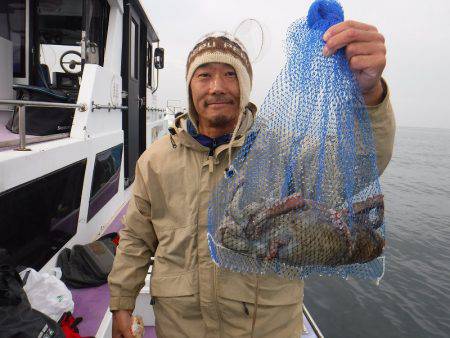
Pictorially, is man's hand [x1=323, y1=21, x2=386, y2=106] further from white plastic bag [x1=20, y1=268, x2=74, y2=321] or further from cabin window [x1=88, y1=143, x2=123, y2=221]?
cabin window [x1=88, y1=143, x2=123, y2=221]

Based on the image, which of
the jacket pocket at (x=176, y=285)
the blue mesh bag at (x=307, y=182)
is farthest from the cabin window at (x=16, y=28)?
the blue mesh bag at (x=307, y=182)

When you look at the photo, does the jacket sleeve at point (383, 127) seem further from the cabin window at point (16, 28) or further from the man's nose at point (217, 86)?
the cabin window at point (16, 28)

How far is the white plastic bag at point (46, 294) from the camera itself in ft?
7.69

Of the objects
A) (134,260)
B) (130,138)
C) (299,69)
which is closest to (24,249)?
(134,260)

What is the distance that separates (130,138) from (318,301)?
19.0 ft

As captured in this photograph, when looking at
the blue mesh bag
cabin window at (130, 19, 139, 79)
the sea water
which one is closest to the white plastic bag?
the blue mesh bag

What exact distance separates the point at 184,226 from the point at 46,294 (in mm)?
1363

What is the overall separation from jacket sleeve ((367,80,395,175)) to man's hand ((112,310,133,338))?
1615 millimetres

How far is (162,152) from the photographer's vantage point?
1903mm

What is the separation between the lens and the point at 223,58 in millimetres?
1793

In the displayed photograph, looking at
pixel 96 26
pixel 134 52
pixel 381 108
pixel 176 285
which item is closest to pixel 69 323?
pixel 176 285

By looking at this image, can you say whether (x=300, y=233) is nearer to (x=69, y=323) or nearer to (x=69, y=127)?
(x=69, y=323)

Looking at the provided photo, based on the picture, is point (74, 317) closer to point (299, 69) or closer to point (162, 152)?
point (162, 152)

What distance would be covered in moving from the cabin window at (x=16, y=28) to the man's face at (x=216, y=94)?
4748mm
